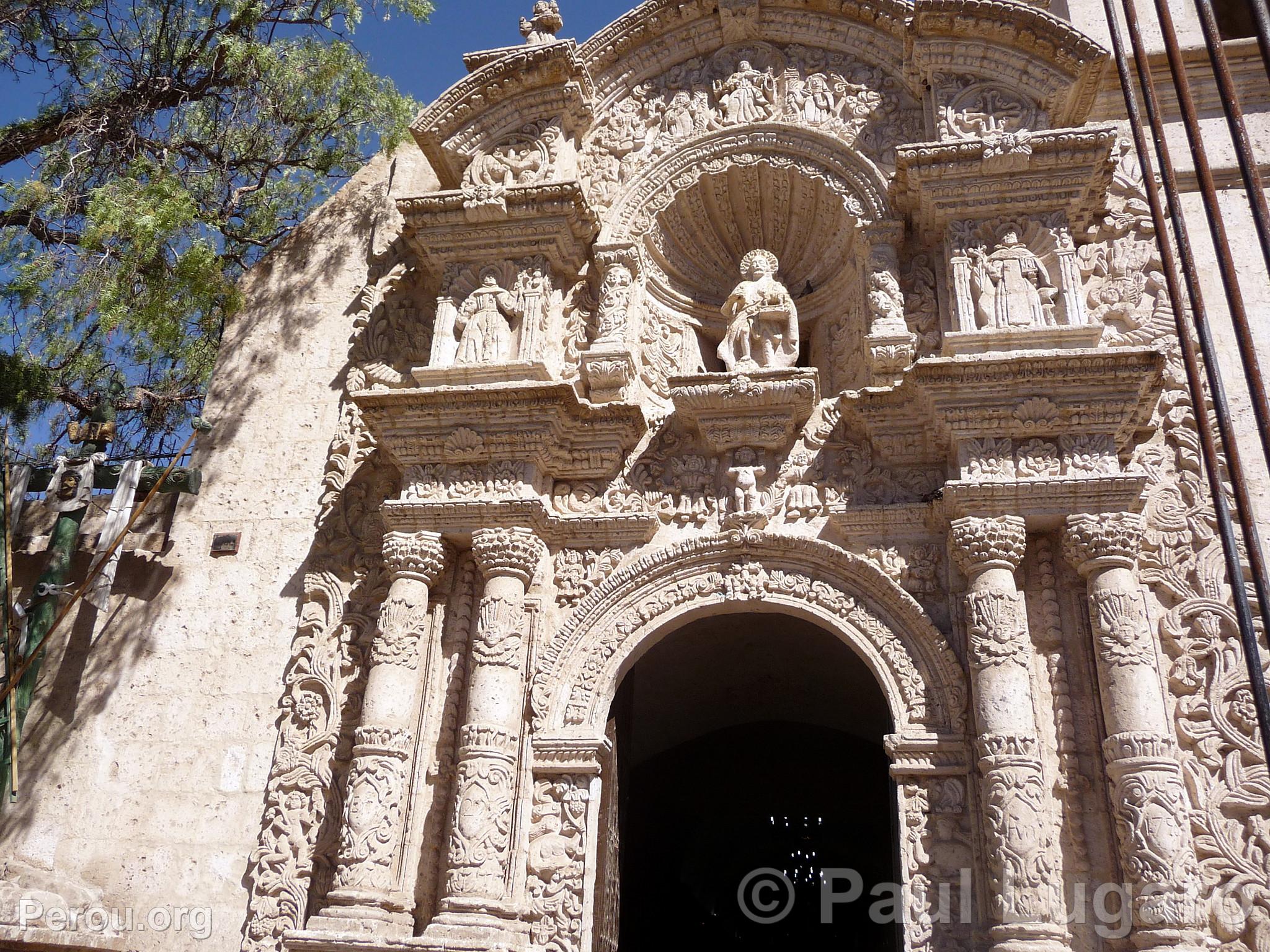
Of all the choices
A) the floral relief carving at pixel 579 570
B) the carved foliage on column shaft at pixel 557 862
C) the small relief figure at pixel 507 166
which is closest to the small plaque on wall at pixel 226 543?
the floral relief carving at pixel 579 570

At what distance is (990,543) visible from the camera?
5.94m

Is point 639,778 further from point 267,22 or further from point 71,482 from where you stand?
point 267,22

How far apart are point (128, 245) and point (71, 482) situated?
6.10ft

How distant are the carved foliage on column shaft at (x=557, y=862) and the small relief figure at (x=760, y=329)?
278 centimetres

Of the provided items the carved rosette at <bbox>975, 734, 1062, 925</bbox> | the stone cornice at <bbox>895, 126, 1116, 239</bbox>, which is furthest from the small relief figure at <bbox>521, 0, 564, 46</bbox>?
the carved rosette at <bbox>975, 734, 1062, 925</bbox>

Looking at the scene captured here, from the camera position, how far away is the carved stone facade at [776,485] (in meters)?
5.61

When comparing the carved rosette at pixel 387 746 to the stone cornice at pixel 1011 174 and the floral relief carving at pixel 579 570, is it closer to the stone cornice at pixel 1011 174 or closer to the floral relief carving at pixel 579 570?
the floral relief carving at pixel 579 570

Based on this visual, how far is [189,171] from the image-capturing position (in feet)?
29.9

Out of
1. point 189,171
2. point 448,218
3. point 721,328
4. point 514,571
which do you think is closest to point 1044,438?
point 721,328

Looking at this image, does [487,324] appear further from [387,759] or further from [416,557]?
[387,759]

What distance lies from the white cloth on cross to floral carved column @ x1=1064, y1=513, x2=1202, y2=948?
230 inches

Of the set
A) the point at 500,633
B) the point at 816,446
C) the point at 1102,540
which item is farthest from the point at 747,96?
the point at 500,633

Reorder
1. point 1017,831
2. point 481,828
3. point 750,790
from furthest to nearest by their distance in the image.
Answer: point 750,790
point 481,828
point 1017,831

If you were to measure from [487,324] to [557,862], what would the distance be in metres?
3.43
